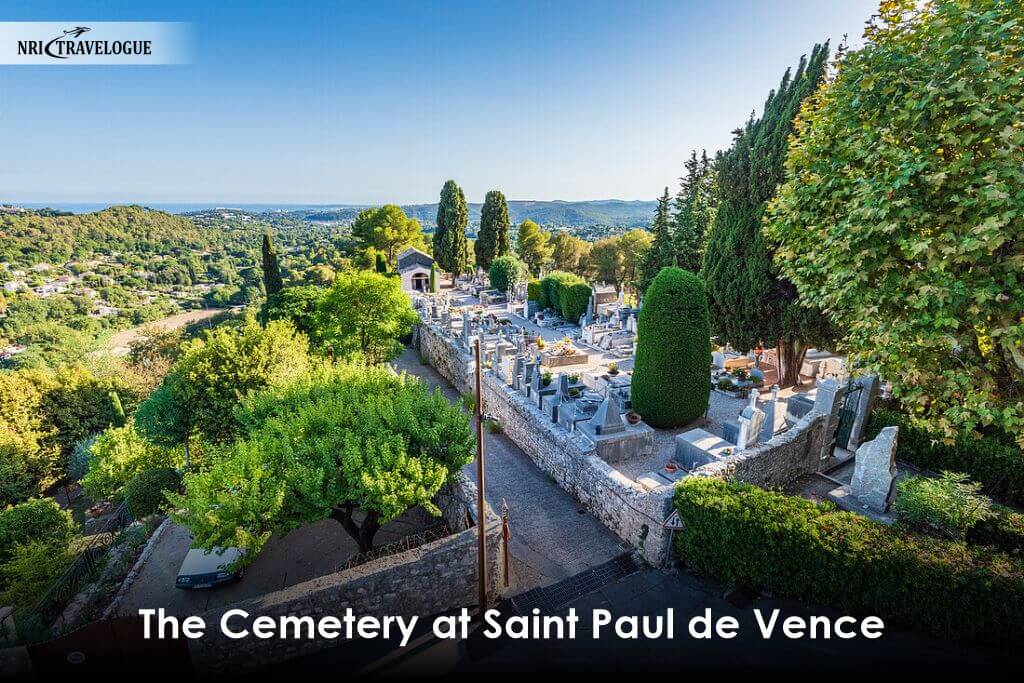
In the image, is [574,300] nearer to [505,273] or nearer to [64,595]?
[505,273]

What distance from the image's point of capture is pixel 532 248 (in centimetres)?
5719

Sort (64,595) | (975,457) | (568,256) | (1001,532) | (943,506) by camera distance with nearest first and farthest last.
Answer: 1. (1001,532)
2. (943,506)
3. (64,595)
4. (975,457)
5. (568,256)

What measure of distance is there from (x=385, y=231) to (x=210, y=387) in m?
38.5

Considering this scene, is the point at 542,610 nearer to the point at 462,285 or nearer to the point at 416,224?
the point at 462,285

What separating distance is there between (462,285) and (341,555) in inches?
1553

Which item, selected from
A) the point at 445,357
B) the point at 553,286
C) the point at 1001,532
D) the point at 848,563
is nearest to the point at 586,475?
the point at 848,563

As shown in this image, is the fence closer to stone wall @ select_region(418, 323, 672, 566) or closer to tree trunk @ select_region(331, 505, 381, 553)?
tree trunk @ select_region(331, 505, 381, 553)

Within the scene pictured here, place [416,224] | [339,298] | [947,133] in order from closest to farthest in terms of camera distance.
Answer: [947,133], [339,298], [416,224]

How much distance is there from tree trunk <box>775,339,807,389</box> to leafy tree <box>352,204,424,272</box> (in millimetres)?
41598

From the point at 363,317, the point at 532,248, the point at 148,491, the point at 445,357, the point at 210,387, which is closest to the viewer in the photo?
the point at 148,491

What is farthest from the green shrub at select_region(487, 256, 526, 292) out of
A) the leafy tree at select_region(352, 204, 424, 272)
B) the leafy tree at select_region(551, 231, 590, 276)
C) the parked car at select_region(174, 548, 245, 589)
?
the parked car at select_region(174, 548, 245, 589)

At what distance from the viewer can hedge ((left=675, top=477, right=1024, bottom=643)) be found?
251 inches

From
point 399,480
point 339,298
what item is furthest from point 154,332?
point 399,480

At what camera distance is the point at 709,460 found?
11.7 meters
